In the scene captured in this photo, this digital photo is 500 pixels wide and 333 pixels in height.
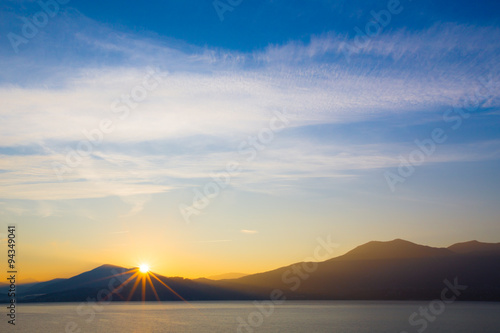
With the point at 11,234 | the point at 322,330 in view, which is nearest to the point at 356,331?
the point at 322,330

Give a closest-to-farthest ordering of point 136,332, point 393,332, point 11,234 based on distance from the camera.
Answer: point 11,234 → point 393,332 → point 136,332

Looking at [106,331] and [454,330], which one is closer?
[454,330]

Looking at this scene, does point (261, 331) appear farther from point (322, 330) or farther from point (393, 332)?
point (393, 332)

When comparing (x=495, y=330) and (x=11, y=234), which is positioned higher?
(x=11, y=234)

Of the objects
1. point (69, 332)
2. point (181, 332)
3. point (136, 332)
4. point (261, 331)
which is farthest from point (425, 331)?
point (69, 332)

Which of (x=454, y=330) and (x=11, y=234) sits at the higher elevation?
(x=11, y=234)

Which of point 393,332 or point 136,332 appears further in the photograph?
point 136,332

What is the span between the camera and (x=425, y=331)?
98000 mm

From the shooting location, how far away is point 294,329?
10469cm

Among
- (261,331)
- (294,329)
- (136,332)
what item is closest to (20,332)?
(136,332)

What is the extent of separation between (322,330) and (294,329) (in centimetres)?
718

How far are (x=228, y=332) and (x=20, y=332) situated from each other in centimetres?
5078

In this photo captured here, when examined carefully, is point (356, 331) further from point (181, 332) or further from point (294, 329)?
point (181, 332)

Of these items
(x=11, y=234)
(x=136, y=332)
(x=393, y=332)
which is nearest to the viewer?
(x=11, y=234)
